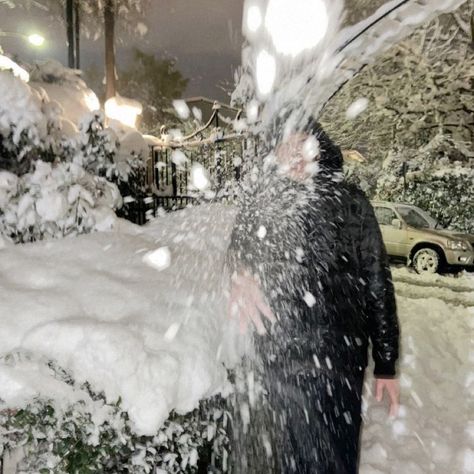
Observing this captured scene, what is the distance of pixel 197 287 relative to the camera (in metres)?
2.84

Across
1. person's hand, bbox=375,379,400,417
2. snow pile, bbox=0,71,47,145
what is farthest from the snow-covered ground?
snow pile, bbox=0,71,47,145

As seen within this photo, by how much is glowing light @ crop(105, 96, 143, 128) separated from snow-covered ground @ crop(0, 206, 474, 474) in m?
7.13

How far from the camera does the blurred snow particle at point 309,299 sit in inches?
84.4

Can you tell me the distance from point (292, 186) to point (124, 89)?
109ft

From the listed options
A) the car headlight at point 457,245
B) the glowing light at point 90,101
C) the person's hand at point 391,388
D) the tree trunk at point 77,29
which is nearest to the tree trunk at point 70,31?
the tree trunk at point 77,29

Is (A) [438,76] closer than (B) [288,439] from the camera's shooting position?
No

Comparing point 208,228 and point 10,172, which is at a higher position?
point 10,172

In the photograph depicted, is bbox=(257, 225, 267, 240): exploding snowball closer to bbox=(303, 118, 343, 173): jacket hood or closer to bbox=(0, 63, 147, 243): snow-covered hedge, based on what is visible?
bbox=(303, 118, 343, 173): jacket hood

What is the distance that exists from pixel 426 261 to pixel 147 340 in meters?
9.85

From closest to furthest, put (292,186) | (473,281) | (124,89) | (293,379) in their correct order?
(293,379) < (292,186) < (473,281) < (124,89)

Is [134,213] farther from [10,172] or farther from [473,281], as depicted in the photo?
[473,281]

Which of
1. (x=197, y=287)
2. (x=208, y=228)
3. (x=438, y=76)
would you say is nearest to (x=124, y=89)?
(x=438, y=76)

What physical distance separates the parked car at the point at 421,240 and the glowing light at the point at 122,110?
6078 millimetres

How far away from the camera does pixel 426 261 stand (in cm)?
1080
